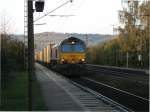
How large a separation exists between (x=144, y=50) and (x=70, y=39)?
31.8 metres

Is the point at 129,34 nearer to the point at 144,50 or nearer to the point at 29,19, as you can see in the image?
the point at 144,50

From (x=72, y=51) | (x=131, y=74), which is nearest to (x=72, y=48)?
(x=72, y=51)

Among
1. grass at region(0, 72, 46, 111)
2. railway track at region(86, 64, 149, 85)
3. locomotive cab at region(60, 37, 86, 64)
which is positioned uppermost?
locomotive cab at region(60, 37, 86, 64)

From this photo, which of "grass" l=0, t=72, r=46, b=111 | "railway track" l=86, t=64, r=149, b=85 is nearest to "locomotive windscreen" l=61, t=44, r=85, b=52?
"railway track" l=86, t=64, r=149, b=85

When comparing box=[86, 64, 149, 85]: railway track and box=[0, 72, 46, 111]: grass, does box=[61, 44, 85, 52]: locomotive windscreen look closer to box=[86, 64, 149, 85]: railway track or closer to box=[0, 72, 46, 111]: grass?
box=[86, 64, 149, 85]: railway track

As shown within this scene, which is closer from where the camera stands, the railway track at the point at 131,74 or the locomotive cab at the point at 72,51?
the railway track at the point at 131,74

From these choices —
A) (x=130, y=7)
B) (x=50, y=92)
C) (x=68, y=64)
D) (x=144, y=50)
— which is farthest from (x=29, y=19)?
(x=130, y=7)

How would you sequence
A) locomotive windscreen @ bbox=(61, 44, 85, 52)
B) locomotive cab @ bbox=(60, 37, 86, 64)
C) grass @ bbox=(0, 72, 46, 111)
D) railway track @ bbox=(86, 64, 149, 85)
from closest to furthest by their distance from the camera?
1. grass @ bbox=(0, 72, 46, 111)
2. railway track @ bbox=(86, 64, 149, 85)
3. locomotive cab @ bbox=(60, 37, 86, 64)
4. locomotive windscreen @ bbox=(61, 44, 85, 52)

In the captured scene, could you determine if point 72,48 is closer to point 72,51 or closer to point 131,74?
point 72,51

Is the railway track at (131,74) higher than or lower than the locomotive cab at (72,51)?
lower

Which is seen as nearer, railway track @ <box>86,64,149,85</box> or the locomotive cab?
railway track @ <box>86,64,149,85</box>

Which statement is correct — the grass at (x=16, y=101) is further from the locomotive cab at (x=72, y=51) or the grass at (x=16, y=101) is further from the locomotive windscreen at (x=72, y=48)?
the locomotive windscreen at (x=72, y=48)

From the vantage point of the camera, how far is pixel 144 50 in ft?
257

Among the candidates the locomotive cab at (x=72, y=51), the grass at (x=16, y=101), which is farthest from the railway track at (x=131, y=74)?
the grass at (x=16, y=101)
